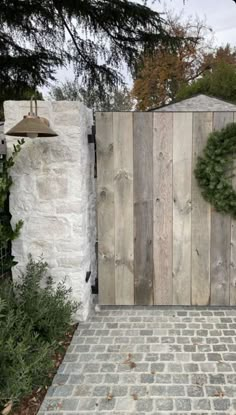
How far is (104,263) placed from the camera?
283 cm

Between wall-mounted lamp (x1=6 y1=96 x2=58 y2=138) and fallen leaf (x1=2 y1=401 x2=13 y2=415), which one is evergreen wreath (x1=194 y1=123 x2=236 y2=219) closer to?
wall-mounted lamp (x1=6 y1=96 x2=58 y2=138)

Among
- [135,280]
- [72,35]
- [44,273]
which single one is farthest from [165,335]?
[72,35]

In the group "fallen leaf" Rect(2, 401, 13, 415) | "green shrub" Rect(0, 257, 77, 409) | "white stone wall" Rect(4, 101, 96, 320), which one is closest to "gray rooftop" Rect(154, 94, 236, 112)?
"white stone wall" Rect(4, 101, 96, 320)

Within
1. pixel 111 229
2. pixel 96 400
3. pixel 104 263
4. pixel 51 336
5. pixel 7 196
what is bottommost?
pixel 96 400

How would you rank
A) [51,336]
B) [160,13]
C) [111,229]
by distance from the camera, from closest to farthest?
1. [51,336]
2. [111,229]
3. [160,13]

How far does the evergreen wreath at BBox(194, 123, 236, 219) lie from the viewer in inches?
100

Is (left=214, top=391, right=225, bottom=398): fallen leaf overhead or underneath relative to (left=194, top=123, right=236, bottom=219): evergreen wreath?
underneath

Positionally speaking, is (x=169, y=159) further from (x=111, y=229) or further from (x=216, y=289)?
(x=216, y=289)

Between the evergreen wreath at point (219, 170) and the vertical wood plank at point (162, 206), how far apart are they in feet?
0.80

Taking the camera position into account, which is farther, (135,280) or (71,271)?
(135,280)

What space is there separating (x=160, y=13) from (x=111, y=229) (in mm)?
3300

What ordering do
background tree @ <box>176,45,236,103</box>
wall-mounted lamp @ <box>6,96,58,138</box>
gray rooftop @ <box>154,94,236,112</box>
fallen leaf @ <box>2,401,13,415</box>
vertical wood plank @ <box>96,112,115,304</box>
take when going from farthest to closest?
background tree @ <box>176,45,236,103</box>
gray rooftop @ <box>154,94,236,112</box>
vertical wood plank @ <box>96,112,115,304</box>
wall-mounted lamp @ <box>6,96,58,138</box>
fallen leaf @ <box>2,401,13,415</box>

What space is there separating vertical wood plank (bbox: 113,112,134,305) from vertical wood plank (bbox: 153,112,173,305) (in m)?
0.19

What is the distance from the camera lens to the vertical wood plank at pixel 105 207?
8.73ft
